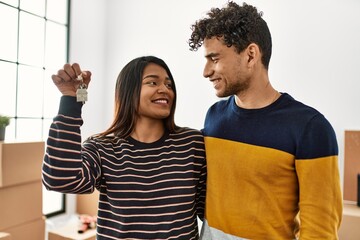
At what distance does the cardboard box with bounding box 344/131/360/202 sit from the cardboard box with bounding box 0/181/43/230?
2.06m

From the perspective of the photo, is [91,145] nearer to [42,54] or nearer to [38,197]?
[38,197]

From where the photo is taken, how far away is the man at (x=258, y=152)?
0.95m

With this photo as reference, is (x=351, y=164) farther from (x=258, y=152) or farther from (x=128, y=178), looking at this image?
(x=128, y=178)

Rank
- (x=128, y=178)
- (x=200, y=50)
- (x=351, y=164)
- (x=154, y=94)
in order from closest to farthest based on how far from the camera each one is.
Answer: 1. (x=128, y=178)
2. (x=154, y=94)
3. (x=351, y=164)
4. (x=200, y=50)

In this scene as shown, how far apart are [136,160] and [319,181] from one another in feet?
1.88

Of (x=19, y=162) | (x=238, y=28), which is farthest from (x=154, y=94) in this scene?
(x=19, y=162)

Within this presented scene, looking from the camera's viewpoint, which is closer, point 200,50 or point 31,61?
point 31,61

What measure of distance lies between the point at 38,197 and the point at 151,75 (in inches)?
55.1

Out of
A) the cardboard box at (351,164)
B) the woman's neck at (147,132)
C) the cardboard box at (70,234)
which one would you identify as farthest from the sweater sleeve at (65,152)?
the cardboard box at (351,164)

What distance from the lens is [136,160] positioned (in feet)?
3.68

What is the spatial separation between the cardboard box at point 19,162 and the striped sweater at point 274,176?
129 centimetres

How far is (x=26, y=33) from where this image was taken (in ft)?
8.89

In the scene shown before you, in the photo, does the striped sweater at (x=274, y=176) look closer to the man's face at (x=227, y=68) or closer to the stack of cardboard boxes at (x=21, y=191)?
the man's face at (x=227, y=68)

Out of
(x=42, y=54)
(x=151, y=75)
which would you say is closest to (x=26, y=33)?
(x=42, y=54)
